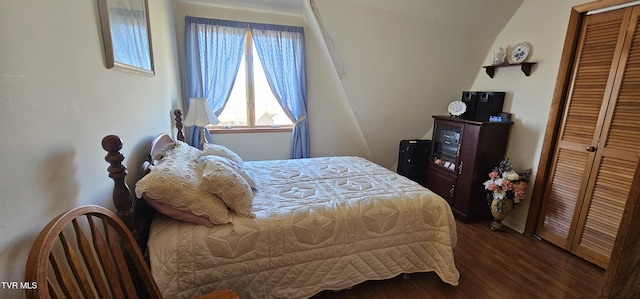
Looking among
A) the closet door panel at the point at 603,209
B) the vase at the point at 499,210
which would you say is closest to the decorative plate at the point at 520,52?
the closet door panel at the point at 603,209

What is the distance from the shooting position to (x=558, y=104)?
234cm

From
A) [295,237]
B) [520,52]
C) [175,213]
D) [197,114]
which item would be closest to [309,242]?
[295,237]

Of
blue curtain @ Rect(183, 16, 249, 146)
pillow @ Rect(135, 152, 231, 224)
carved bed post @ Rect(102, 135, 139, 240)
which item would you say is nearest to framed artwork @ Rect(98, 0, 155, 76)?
carved bed post @ Rect(102, 135, 139, 240)

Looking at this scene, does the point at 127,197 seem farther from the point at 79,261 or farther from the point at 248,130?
the point at 248,130

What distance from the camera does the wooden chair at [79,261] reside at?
0.62 metres

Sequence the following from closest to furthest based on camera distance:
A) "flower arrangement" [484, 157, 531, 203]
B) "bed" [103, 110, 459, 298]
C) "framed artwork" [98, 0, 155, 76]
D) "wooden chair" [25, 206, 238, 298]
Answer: "wooden chair" [25, 206, 238, 298], "framed artwork" [98, 0, 155, 76], "bed" [103, 110, 459, 298], "flower arrangement" [484, 157, 531, 203]

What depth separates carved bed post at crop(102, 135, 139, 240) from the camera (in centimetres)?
101

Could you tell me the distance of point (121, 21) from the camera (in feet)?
4.45

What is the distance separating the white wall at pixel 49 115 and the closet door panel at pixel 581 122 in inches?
134

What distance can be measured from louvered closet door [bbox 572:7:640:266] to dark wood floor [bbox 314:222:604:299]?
0.24 m

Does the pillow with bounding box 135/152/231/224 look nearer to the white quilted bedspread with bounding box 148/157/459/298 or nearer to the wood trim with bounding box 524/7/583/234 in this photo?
the white quilted bedspread with bounding box 148/157/459/298

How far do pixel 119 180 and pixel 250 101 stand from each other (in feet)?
8.04

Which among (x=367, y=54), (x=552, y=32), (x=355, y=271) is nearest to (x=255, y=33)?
(x=367, y=54)

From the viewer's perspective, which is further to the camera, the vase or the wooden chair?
the vase
